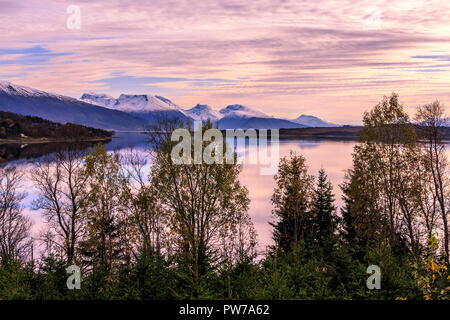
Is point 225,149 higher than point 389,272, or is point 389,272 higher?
point 225,149

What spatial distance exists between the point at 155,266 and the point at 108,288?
1.80m

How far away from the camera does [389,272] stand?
12.9m

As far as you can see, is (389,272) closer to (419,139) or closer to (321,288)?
(321,288)

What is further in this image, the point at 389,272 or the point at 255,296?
the point at 389,272

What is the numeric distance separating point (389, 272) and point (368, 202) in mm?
28738
